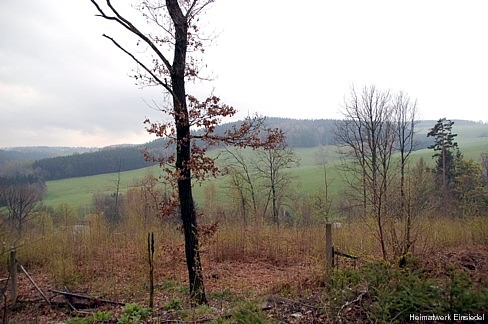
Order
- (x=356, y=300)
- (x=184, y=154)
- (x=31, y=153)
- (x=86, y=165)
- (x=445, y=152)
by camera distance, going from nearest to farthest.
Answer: (x=356, y=300), (x=184, y=154), (x=445, y=152), (x=86, y=165), (x=31, y=153)

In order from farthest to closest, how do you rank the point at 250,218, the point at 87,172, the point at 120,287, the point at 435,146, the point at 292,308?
1. the point at 87,172
2. the point at 435,146
3. the point at 250,218
4. the point at 120,287
5. the point at 292,308

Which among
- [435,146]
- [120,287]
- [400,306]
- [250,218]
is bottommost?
[120,287]

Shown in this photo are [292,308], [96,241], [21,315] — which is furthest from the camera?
[96,241]

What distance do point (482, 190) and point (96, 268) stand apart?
1039 inches

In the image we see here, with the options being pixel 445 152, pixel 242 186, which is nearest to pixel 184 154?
pixel 242 186

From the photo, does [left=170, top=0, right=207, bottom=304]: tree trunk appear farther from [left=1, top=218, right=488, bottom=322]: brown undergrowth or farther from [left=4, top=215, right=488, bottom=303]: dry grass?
[left=4, top=215, right=488, bottom=303]: dry grass

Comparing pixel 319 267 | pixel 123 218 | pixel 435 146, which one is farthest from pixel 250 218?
pixel 435 146

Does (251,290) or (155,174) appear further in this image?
(155,174)

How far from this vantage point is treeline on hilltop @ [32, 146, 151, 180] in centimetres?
5425

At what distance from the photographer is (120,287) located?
32.8ft

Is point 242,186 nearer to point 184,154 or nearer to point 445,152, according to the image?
point 184,154

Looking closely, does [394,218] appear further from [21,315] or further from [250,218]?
[21,315]

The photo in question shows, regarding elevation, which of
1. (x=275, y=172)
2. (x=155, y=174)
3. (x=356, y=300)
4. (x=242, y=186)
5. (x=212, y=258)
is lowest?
(x=212, y=258)

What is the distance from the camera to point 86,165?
5700 centimetres
